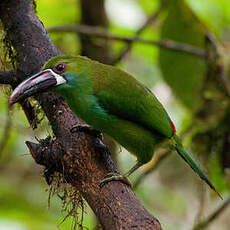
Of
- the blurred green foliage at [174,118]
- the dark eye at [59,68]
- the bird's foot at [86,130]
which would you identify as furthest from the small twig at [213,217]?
the dark eye at [59,68]

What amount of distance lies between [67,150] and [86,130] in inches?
9.5

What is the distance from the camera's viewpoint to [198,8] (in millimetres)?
5332

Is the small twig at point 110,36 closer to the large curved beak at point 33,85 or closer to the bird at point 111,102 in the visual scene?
the bird at point 111,102

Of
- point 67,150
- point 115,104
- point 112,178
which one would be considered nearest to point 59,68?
point 115,104

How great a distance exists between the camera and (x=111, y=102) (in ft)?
8.87

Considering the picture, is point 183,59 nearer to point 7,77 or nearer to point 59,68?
point 59,68

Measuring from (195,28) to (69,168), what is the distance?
2.61 metres

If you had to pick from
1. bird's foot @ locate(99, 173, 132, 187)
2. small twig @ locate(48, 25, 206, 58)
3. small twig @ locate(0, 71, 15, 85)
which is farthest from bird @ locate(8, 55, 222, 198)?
small twig @ locate(48, 25, 206, 58)

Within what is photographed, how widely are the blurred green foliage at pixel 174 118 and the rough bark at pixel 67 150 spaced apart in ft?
3.54

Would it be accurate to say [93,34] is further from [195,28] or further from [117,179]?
[117,179]

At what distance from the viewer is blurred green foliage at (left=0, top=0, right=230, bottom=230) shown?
4.05 m

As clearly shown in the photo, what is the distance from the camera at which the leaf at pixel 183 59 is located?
14.5ft

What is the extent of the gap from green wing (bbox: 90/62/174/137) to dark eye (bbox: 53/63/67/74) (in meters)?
0.20

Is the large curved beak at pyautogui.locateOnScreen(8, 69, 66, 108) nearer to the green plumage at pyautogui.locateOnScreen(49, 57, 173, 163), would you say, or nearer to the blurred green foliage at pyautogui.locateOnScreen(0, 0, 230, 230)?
the green plumage at pyautogui.locateOnScreen(49, 57, 173, 163)
